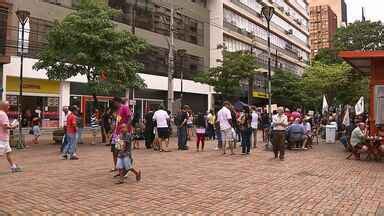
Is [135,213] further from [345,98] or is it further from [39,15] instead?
[345,98]

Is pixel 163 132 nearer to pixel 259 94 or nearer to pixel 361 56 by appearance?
pixel 361 56

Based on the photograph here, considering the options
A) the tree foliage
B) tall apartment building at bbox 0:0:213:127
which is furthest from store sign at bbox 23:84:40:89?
the tree foliage

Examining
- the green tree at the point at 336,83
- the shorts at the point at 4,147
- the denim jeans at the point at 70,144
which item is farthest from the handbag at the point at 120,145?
the green tree at the point at 336,83

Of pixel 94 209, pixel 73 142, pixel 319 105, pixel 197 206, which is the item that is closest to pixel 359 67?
pixel 73 142

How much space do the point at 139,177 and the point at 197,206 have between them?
8.19 feet

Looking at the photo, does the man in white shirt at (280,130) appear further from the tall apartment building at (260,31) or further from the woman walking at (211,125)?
the tall apartment building at (260,31)

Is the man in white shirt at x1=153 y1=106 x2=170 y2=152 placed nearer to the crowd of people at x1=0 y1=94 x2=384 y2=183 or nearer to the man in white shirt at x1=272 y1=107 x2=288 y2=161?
the crowd of people at x1=0 y1=94 x2=384 y2=183

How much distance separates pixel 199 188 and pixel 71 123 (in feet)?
20.1

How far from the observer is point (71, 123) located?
42.1 feet

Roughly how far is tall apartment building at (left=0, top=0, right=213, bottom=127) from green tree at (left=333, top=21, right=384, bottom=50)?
14505mm

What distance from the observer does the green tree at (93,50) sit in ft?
59.4

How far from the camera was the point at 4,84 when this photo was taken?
84.7 feet

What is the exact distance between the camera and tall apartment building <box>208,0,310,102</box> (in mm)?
44562

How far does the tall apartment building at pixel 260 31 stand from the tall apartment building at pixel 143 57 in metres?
1.44
